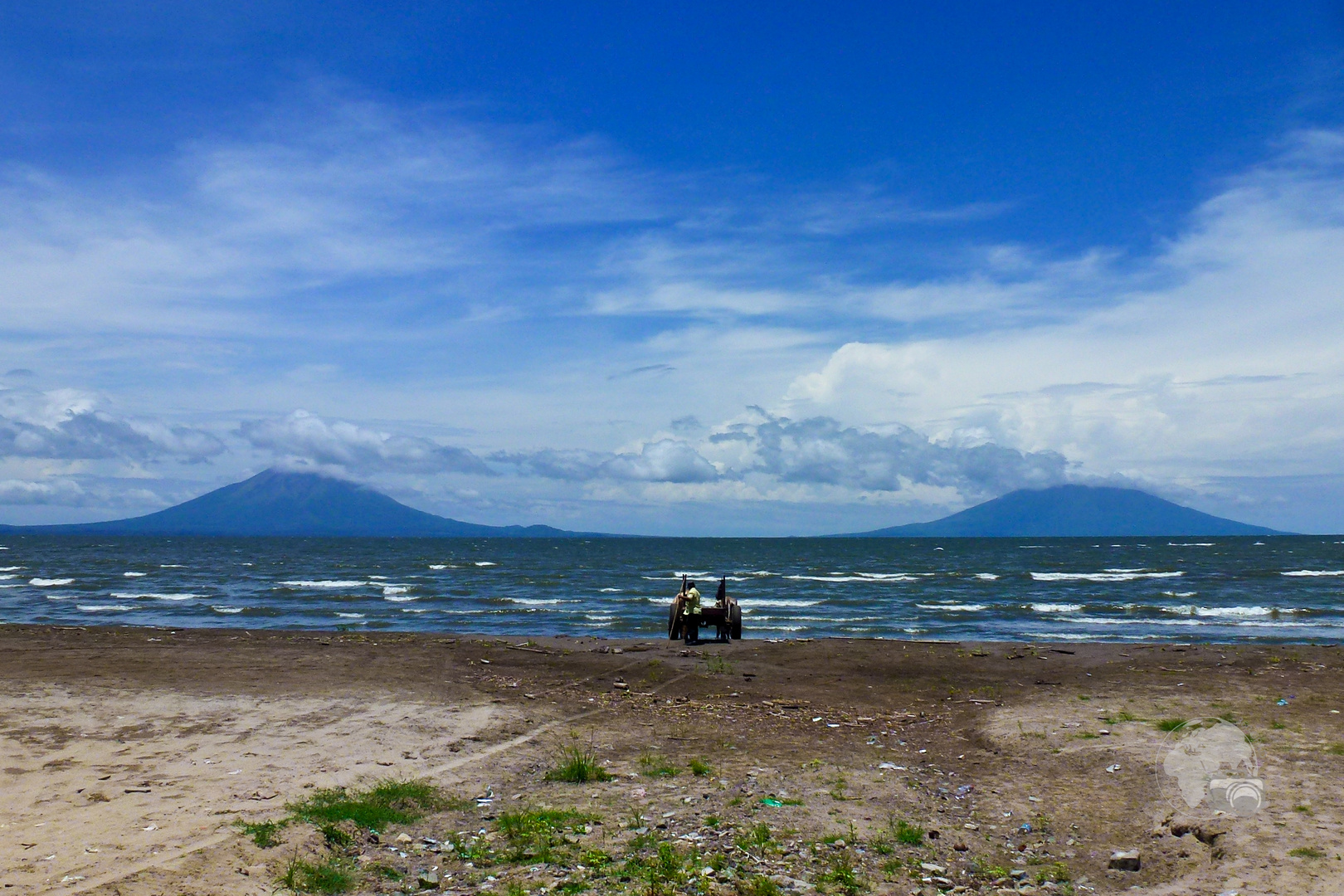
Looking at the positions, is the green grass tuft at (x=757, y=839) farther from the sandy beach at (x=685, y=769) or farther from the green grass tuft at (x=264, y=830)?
the green grass tuft at (x=264, y=830)

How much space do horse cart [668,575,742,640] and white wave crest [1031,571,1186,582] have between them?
A: 41783mm

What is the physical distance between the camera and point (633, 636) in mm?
31156

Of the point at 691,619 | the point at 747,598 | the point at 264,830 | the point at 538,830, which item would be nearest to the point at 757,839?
the point at 538,830

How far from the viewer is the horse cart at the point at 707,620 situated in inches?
1068

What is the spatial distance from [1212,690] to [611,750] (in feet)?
41.1

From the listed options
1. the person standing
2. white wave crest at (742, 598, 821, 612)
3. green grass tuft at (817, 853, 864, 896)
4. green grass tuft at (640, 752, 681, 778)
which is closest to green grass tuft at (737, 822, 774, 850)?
green grass tuft at (817, 853, 864, 896)

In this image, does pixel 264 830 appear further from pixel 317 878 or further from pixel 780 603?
pixel 780 603

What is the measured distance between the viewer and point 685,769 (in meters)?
12.0

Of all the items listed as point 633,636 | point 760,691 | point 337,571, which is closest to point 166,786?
point 760,691

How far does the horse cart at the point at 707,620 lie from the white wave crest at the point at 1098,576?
41.8m

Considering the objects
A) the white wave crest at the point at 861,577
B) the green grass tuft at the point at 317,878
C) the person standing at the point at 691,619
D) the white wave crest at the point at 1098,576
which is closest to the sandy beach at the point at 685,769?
the green grass tuft at the point at 317,878

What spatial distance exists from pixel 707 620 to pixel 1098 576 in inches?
1989

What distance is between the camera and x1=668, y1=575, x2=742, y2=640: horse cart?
27.1 meters

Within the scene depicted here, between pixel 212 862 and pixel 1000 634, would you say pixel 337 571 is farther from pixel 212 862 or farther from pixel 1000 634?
pixel 212 862
